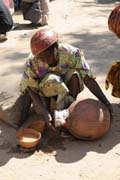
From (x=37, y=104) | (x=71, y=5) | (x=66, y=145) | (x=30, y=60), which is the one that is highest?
(x=30, y=60)

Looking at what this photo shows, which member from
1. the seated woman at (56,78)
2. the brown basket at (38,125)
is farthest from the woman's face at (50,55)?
the brown basket at (38,125)

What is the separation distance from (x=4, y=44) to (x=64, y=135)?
3178 millimetres

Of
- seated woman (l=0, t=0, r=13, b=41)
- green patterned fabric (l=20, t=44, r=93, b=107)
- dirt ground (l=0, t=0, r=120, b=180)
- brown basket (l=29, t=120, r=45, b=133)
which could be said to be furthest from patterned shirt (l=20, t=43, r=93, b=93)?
seated woman (l=0, t=0, r=13, b=41)

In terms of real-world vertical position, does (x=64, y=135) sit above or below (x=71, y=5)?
above

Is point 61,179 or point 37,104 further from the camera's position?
point 37,104

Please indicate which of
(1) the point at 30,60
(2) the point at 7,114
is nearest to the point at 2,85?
(2) the point at 7,114

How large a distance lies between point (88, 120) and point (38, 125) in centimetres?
47

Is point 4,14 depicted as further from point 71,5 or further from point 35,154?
point 35,154

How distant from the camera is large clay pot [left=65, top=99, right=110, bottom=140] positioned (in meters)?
3.63

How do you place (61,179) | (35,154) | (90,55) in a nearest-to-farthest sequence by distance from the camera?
(61,179)
(35,154)
(90,55)

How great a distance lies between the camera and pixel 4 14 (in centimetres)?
677

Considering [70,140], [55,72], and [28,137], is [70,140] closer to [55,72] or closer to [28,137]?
[28,137]

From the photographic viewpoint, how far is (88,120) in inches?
143

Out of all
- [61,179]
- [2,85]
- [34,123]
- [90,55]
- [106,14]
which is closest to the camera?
[61,179]
